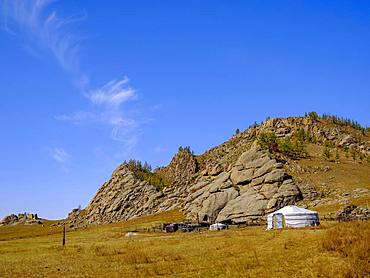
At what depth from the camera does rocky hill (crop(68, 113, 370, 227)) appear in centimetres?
9281

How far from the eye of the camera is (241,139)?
521 ft

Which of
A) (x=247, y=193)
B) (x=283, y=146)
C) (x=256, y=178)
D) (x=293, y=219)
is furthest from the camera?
(x=283, y=146)

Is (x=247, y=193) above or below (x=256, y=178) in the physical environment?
below

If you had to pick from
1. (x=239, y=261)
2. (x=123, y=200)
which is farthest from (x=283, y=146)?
(x=239, y=261)

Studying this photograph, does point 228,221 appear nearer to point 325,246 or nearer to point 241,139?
point 325,246

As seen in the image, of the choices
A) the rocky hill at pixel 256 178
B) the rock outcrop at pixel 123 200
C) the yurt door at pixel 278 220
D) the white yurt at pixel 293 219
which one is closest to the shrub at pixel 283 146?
the rocky hill at pixel 256 178

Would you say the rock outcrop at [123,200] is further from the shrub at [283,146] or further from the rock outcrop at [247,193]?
the shrub at [283,146]

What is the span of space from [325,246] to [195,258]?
9.83 metres

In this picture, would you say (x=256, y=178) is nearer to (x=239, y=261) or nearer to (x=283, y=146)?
(x=283, y=146)

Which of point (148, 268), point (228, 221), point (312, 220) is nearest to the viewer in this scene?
point (148, 268)

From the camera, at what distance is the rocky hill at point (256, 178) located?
305 feet

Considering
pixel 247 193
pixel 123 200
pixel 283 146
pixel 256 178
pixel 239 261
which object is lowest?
pixel 239 261

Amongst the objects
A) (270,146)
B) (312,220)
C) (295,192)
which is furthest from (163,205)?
(312,220)

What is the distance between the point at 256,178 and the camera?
330ft
